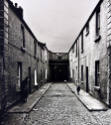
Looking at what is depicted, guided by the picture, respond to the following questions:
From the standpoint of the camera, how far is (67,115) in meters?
7.16

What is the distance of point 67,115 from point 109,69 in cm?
308

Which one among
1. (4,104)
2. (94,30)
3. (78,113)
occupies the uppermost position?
(94,30)

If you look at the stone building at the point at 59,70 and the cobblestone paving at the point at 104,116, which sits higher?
the stone building at the point at 59,70

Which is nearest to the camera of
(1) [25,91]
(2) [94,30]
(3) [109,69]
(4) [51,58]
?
(3) [109,69]

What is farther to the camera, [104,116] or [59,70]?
[59,70]

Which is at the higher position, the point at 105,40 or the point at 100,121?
the point at 105,40

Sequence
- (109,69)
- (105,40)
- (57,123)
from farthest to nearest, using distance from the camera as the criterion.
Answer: (105,40)
(109,69)
(57,123)

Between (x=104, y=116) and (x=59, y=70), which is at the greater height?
(x=59, y=70)

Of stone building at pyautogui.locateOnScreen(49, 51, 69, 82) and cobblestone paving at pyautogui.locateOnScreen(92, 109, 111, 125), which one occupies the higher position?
stone building at pyautogui.locateOnScreen(49, 51, 69, 82)

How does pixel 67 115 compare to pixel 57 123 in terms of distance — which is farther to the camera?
pixel 67 115

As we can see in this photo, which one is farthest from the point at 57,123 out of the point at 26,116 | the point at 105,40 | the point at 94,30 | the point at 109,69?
the point at 94,30

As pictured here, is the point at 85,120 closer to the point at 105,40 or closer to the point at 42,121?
the point at 42,121

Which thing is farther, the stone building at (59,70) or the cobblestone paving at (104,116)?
the stone building at (59,70)

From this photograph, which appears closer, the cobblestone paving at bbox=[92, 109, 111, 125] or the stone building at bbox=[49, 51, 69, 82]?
the cobblestone paving at bbox=[92, 109, 111, 125]
